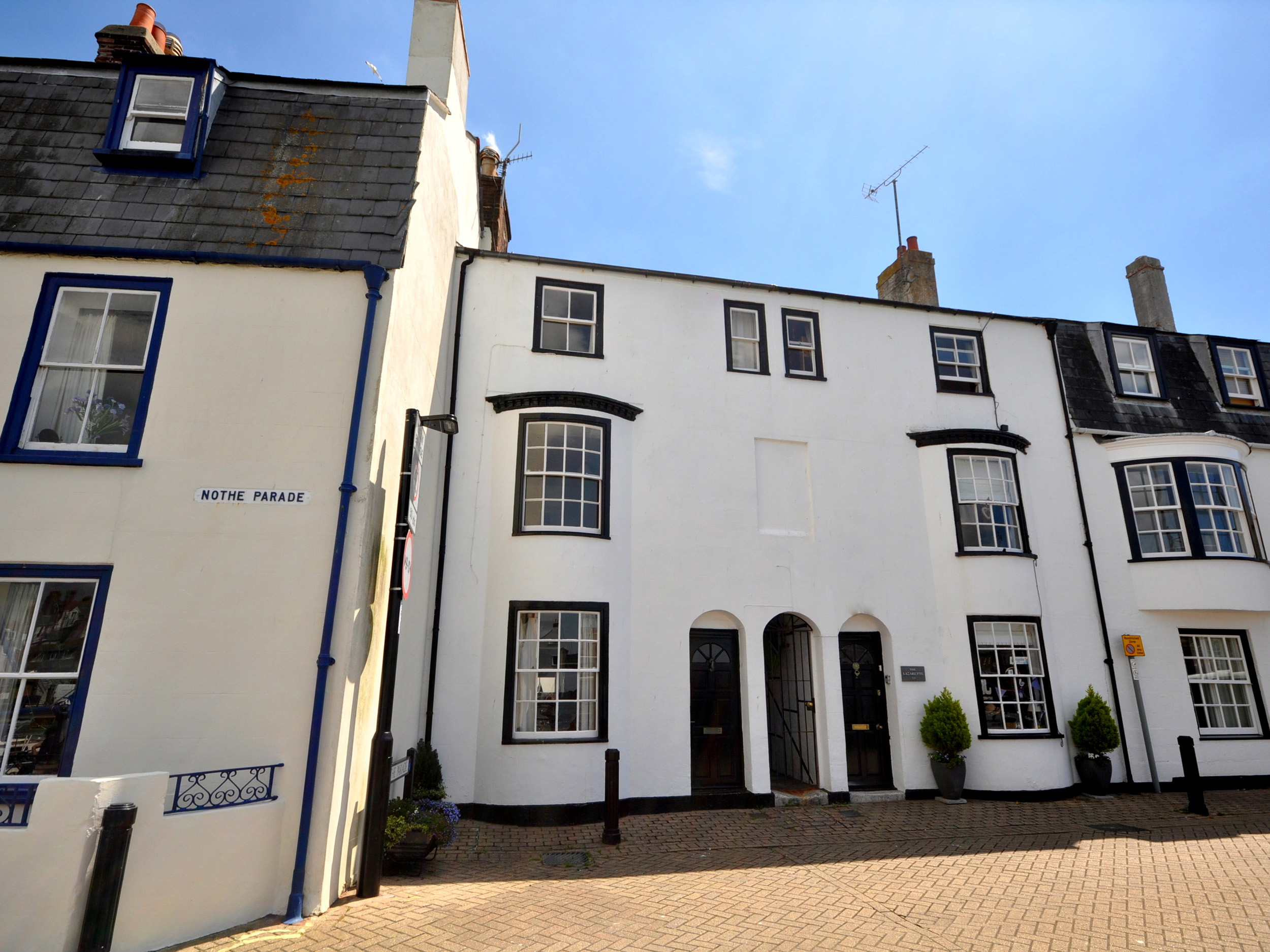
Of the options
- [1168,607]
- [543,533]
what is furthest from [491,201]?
[1168,607]

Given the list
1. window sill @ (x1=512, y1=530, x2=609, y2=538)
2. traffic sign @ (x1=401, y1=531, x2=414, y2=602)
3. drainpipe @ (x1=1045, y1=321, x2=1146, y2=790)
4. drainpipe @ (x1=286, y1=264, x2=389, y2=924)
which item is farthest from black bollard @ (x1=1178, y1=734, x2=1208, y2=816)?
drainpipe @ (x1=286, y1=264, x2=389, y2=924)

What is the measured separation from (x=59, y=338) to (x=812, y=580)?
36.9 feet

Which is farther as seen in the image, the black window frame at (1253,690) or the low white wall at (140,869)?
the black window frame at (1253,690)

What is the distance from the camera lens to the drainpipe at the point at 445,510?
1037 centimetres

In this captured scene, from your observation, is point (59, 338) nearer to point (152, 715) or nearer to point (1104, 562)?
point (152, 715)

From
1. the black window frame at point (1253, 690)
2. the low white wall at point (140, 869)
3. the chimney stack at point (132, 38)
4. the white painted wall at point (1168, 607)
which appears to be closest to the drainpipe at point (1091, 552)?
the white painted wall at point (1168, 607)

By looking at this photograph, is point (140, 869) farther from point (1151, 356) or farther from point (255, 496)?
point (1151, 356)

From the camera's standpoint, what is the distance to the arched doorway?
1235cm

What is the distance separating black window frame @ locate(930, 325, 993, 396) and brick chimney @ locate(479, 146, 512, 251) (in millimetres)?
9692

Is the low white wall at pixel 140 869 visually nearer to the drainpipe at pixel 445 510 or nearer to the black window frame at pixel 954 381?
the drainpipe at pixel 445 510

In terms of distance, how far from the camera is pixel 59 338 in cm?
769

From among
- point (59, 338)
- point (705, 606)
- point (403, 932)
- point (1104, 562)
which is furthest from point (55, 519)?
point (1104, 562)

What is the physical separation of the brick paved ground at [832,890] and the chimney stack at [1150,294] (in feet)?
39.3

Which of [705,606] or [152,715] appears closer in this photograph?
[152,715]
